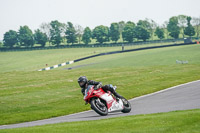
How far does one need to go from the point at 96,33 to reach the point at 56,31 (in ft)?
64.5

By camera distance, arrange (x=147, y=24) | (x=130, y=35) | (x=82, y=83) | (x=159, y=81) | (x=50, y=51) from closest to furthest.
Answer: (x=82, y=83), (x=159, y=81), (x=50, y=51), (x=130, y=35), (x=147, y=24)

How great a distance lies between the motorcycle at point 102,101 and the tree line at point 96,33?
15113 cm

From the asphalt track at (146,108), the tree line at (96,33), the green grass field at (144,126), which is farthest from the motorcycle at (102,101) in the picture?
the tree line at (96,33)

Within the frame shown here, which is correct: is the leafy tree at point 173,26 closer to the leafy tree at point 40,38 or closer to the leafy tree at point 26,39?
the leafy tree at point 40,38

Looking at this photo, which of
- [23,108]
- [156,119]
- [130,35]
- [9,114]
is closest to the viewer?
[156,119]

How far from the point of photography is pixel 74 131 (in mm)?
11070

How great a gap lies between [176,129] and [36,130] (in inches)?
174

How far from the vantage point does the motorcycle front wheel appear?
1453cm

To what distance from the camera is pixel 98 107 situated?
14719mm

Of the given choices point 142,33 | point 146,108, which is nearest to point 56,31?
point 142,33

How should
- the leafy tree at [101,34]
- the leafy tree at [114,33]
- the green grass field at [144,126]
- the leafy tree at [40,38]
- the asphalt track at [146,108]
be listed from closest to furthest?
the green grass field at [144,126], the asphalt track at [146,108], the leafy tree at [40,38], the leafy tree at [101,34], the leafy tree at [114,33]

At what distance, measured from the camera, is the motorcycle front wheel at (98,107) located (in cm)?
1453

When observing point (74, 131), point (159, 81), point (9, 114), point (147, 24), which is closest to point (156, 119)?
point (74, 131)

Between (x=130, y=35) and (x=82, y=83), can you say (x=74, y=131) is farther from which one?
(x=130, y=35)
